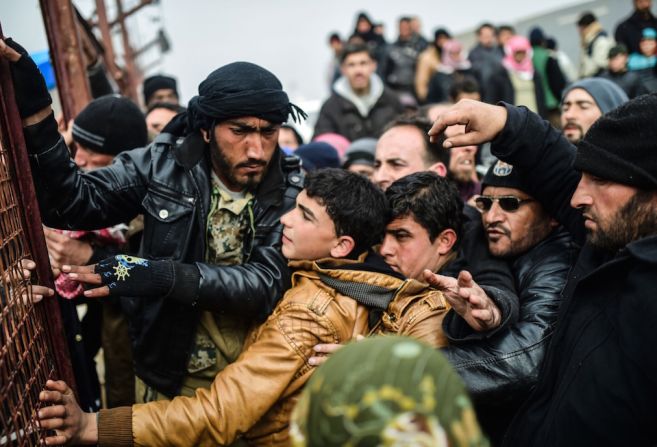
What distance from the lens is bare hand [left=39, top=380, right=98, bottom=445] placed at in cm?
214

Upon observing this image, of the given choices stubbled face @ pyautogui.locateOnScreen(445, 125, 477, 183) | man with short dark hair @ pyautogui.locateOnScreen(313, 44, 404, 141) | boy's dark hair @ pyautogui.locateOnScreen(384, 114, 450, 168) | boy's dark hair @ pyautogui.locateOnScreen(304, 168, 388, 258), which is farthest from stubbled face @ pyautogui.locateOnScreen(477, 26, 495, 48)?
boy's dark hair @ pyautogui.locateOnScreen(304, 168, 388, 258)

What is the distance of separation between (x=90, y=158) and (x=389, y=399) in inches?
119

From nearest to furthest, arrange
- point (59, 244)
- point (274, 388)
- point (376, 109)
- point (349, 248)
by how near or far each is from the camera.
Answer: point (274, 388) → point (349, 248) → point (59, 244) → point (376, 109)

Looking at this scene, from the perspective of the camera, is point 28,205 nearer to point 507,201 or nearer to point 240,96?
point 240,96

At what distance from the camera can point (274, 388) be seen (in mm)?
2354

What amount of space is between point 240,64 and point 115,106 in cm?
117

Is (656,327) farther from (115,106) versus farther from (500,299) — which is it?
(115,106)

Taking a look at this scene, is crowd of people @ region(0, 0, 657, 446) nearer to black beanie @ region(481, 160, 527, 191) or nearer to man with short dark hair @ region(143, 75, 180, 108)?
black beanie @ region(481, 160, 527, 191)

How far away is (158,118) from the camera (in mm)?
4879

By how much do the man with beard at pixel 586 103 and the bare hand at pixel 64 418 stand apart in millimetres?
3421

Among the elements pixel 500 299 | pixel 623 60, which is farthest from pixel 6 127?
pixel 623 60

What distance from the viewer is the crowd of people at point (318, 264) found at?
210 centimetres

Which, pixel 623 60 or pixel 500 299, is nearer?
pixel 500 299

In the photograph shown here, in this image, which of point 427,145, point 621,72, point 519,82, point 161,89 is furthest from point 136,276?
point 519,82
